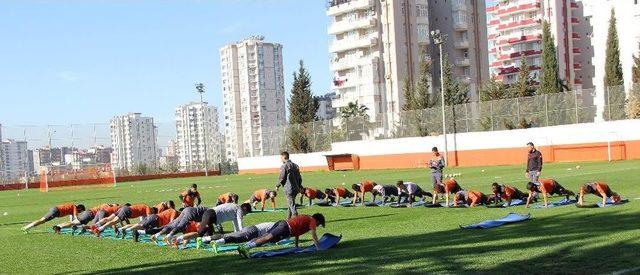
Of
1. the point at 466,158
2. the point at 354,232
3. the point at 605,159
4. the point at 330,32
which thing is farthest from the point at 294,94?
the point at 354,232

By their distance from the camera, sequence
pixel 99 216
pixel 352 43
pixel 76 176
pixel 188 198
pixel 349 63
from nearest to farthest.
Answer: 1. pixel 99 216
2. pixel 188 198
3. pixel 76 176
4. pixel 352 43
5. pixel 349 63

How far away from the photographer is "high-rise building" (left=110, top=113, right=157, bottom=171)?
3752 inches

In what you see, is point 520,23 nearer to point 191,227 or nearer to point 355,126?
point 355,126

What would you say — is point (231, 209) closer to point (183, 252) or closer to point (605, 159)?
point (183, 252)

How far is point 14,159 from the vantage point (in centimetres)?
8812

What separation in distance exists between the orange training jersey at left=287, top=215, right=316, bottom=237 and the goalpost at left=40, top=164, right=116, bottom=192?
194ft

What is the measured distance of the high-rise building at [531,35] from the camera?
4473 inches

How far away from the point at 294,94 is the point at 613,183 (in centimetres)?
7399

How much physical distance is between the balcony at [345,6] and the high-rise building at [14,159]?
1775 inches

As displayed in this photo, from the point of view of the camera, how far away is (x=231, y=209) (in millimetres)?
18812

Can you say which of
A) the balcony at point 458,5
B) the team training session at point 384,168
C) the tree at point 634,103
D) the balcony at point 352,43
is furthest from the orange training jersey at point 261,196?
the balcony at point 458,5

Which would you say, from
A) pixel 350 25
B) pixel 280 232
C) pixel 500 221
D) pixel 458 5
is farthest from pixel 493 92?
pixel 280 232

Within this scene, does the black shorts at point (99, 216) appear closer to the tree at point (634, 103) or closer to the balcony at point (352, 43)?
the tree at point (634, 103)

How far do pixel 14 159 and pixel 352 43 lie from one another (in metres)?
46.0
